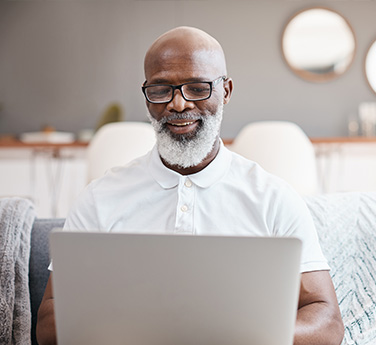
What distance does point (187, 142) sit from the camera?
53.9 inches

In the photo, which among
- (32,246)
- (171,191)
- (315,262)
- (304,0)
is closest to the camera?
(315,262)

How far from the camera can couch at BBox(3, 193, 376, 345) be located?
151 cm

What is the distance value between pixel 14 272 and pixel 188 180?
585mm

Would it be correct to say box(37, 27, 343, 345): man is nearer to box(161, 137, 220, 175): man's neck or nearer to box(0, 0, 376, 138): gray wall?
box(161, 137, 220, 175): man's neck

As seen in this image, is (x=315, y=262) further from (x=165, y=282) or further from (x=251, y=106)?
(x=251, y=106)

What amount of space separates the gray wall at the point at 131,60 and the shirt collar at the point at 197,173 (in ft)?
13.4

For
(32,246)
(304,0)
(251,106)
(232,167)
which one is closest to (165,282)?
(232,167)

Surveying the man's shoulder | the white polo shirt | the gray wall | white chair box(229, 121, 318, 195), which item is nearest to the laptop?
the white polo shirt

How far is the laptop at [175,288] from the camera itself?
2.65ft

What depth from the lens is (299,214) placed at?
50.4 inches

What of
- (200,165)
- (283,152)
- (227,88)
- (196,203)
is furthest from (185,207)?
(283,152)

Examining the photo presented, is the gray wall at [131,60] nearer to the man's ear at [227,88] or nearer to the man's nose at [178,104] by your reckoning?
the man's ear at [227,88]

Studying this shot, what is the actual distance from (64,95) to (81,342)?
4.82 meters

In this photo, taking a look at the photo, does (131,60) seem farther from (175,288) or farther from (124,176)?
(175,288)
